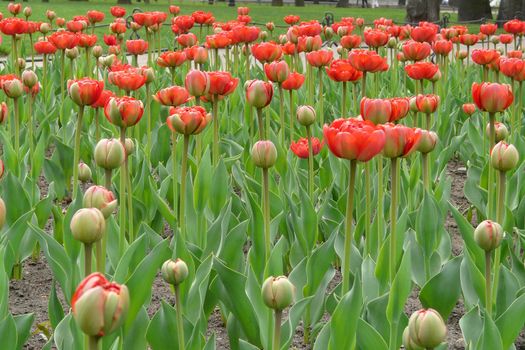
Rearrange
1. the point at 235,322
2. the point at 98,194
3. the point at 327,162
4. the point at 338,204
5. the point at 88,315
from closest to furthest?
the point at 88,315 < the point at 98,194 < the point at 235,322 < the point at 338,204 < the point at 327,162

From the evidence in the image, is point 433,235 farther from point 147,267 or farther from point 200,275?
point 147,267

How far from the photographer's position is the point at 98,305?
108 cm

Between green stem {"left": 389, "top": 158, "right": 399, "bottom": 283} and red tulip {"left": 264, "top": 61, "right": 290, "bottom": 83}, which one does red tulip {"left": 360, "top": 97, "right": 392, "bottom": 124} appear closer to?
green stem {"left": 389, "top": 158, "right": 399, "bottom": 283}

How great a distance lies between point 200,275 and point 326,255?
1.44ft

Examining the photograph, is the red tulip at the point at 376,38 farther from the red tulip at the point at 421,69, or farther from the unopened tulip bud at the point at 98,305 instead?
the unopened tulip bud at the point at 98,305

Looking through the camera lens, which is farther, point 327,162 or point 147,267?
point 327,162

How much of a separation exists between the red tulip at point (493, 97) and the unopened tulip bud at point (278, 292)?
1273 mm

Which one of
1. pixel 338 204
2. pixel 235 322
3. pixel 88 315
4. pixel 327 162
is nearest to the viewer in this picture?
pixel 88 315

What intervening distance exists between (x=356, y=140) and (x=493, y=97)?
926 millimetres

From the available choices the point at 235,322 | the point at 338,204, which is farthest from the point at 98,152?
the point at 338,204

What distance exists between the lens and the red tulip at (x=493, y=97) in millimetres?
2531

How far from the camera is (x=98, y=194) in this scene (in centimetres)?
169

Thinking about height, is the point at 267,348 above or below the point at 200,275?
below

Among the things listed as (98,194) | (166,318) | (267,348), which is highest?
(98,194)
